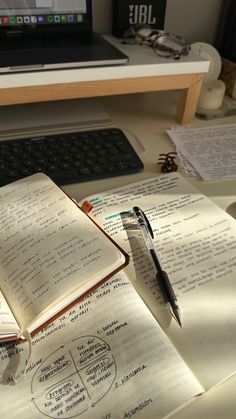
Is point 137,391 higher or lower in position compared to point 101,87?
lower

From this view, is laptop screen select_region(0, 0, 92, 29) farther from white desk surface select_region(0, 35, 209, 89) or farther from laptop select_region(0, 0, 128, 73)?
white desk surface select_region(0, 35, 209, 89)

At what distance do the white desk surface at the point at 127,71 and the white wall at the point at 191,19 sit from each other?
145 mm

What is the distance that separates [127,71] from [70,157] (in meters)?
0.21

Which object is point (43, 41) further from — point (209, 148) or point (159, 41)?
point (209, 148)

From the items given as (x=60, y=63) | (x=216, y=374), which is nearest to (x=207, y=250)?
(x=216, y=374)

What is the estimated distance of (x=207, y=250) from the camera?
1.77 feet

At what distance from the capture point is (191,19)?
105 centimetres

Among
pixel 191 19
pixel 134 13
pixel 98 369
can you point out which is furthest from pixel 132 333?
pixel 191 19

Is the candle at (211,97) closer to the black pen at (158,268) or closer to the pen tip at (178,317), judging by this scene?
the black pen at (158,268)

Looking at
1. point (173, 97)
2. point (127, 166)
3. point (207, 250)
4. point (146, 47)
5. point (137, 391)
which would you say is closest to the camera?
point (137, 391)

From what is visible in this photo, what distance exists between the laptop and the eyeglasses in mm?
95

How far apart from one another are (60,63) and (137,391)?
0.54 meters

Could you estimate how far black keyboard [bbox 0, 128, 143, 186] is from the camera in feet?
2.13

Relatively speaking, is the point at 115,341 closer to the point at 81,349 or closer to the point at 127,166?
the point at 81,349
